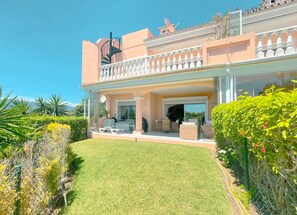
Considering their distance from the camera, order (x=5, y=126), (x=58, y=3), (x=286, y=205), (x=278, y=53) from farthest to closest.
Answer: (x=58, y=3)
(x=278, y=53)
(x=5, y=126)
(x=286, y=205)

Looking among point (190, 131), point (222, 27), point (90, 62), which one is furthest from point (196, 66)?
point (90, 62)

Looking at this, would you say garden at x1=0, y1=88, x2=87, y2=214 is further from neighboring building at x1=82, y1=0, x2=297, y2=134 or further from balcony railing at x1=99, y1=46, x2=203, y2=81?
balcony railing at x1=99, y1=46, x2=203, y2=81

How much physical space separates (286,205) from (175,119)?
47.8ft

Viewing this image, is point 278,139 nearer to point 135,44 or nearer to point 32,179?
point 32,179

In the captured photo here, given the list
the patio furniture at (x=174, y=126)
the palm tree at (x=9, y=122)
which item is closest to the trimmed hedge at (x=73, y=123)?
the palm tree at (x=9, y=122)

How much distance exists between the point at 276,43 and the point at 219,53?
2.67 metres

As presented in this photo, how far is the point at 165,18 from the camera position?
18.6 m

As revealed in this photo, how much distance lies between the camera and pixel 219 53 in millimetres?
9422

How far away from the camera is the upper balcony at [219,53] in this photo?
7.82 m

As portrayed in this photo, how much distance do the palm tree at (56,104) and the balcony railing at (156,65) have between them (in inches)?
513

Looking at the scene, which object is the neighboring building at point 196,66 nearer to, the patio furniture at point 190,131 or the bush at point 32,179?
the patio furniture at point 190,131

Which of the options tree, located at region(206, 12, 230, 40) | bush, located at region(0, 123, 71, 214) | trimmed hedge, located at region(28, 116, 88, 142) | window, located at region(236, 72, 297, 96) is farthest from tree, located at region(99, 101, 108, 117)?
window, located at region(236, 72, 297, 96)

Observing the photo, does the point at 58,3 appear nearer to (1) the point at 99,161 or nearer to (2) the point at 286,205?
(1) the point at 99,161

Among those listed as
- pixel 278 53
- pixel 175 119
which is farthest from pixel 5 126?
pixel 175 119
